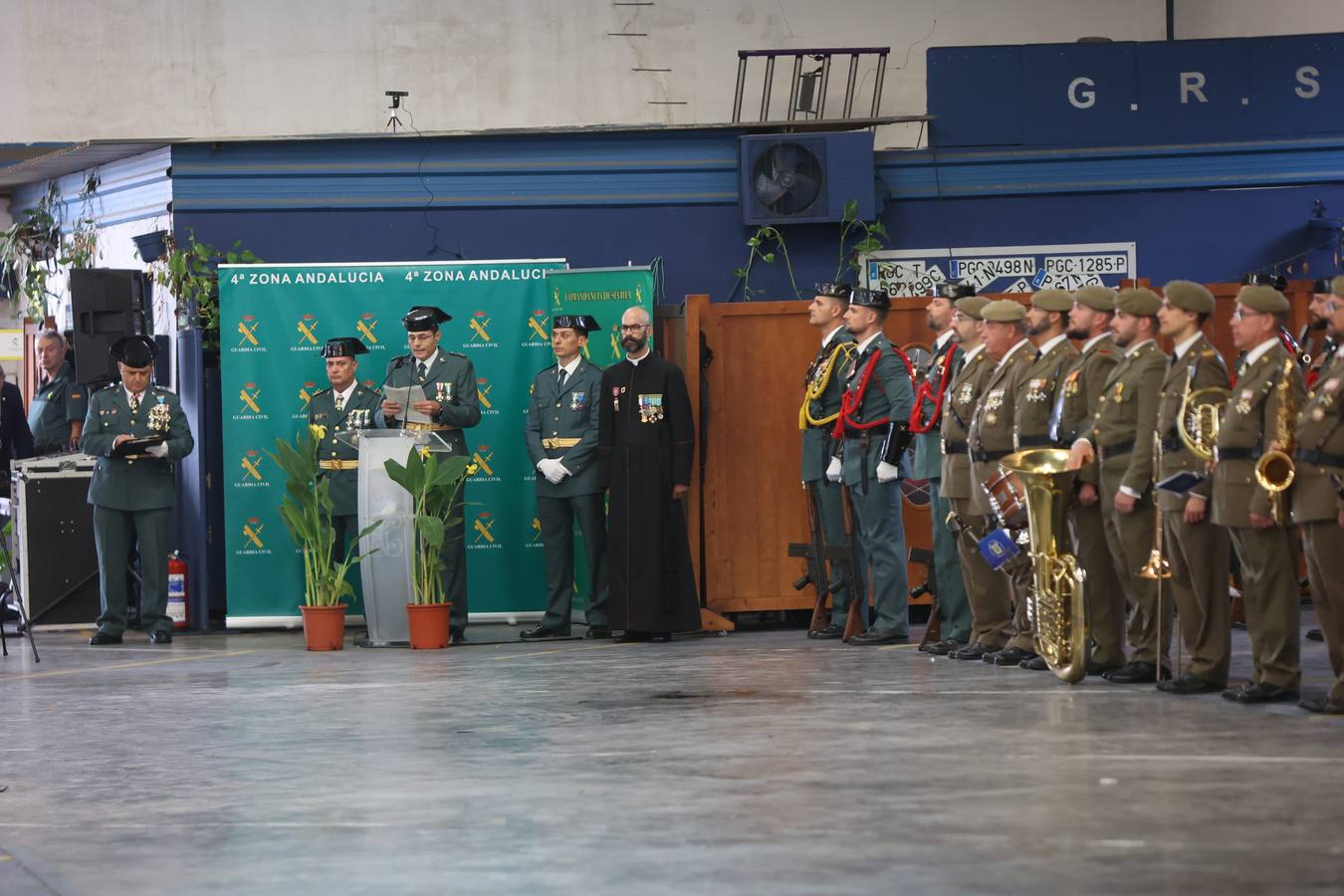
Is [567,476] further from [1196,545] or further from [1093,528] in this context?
[1196,545]

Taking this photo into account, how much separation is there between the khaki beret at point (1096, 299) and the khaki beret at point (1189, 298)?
0.69 m

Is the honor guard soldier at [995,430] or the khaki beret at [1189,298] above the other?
the khaki beret at [1189,298]

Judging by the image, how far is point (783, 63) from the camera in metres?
15.5

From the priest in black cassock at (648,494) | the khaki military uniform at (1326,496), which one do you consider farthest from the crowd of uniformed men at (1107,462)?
the priest in black cassock at (648,494)

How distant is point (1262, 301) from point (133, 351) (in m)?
6.44

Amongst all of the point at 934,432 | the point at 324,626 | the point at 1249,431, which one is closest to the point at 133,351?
the point at 324,626

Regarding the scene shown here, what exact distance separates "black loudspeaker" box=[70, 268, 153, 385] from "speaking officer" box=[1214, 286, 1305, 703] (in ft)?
22.4

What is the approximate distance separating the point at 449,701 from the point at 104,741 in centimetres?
138

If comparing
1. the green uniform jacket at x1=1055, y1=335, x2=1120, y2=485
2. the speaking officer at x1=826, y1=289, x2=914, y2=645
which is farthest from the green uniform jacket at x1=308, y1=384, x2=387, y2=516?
the green uniform jacket at x1=1055, y1=335, x2=1120, y2=485

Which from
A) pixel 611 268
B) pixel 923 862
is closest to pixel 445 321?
pixel 611 268

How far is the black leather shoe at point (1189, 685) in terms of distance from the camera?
22.9 feet

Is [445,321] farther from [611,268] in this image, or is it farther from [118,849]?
[118,849]

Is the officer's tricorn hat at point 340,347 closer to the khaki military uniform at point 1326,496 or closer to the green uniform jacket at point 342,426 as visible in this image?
the green uniform jacket at point 342,426

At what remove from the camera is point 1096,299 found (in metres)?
7.75
